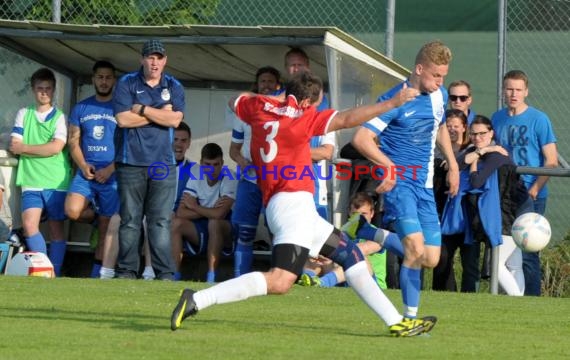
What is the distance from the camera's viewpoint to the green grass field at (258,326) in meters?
7.58

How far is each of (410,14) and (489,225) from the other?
623 centimetres

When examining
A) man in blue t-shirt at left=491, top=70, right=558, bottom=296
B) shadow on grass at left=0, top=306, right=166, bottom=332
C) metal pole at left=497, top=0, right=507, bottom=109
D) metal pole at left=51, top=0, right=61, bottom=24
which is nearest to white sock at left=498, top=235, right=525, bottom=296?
man in blue t-shirt at left=491, top=70, right=558, bottom=296

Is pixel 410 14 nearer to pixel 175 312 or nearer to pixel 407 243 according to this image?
pixel 407 243

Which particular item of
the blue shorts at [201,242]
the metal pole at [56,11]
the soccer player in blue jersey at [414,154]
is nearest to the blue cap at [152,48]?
the blue shorts at [201,242]

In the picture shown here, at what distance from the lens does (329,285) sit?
12.9 m

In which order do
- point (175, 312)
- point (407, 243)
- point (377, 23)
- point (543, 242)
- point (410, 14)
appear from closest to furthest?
point (175, 312) < point (407, 243) < point (543, 242) < point (377, 23) < point (410, 14)

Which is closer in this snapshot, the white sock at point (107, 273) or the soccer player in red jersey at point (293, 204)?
the soccer player in red jersey at point (293, 204)

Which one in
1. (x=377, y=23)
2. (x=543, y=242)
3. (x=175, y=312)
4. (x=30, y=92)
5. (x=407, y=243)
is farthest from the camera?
(x=377, y=23)

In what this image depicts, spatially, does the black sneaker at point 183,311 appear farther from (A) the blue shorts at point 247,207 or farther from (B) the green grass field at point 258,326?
(A) the blue shorts at point 247,207

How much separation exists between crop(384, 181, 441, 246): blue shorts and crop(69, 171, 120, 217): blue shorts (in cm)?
491

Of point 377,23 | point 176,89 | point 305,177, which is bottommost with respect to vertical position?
point 305,177

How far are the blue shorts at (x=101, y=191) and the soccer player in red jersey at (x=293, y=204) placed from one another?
18.4 ft

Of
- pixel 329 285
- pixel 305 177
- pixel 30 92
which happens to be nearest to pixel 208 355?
pixel 305 177

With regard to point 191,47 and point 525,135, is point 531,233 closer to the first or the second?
point 525,135
